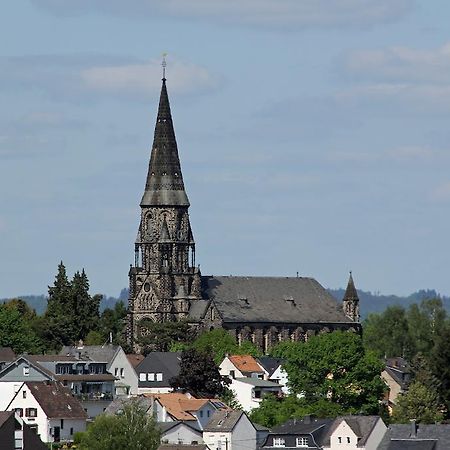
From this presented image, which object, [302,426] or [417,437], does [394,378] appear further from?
[417,437]

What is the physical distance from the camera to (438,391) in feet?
455

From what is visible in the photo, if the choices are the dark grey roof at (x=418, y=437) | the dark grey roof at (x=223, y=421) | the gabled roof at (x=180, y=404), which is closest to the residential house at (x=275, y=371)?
the gabled roof at (x=180, y=404)

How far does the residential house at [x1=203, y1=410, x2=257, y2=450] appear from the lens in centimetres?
12119

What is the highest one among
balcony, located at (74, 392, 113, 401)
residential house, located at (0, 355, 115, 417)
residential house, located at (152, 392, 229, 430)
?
residential house, located at (0, 355, 115, 417)

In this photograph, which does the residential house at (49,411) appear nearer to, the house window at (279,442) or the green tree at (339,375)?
the house window at (279,442)

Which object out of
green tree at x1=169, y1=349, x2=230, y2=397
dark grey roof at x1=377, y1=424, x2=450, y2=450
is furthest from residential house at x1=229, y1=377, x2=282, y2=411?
dark grey roof at x1=377, y1=424, x2=450, y2=450

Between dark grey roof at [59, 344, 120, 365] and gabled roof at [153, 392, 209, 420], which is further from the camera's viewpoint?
dark grey roof at [59, 344, 120, 365]

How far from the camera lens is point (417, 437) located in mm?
113125

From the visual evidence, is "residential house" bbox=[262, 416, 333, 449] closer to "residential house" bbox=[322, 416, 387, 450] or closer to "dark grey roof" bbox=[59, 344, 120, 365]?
"residential house" bbox=[322, 416, 387, 450]

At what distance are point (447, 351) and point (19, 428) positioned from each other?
42.8m

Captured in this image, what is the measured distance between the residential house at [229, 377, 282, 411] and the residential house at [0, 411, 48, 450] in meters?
35.7

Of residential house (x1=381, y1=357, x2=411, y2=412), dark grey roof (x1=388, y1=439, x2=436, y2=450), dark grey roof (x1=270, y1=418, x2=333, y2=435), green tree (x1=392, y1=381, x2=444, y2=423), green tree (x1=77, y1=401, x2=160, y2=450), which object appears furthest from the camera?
residential house (x1=381, y1=357, x2=411, y2=412)

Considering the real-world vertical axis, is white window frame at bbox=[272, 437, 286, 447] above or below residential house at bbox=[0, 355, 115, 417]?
below

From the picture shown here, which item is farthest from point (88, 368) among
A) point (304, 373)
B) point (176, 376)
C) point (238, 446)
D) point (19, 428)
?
point (19, 428)
